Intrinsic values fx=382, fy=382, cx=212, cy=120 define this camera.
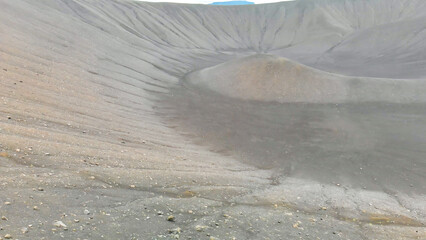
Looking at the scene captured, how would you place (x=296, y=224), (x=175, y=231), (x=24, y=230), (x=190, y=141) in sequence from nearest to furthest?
(x=24, y=230)
(x=175, y=231)
(x=296, y=224)
(x=190, y=141)

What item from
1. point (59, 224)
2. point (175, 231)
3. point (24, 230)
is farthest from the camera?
point (175, 231)

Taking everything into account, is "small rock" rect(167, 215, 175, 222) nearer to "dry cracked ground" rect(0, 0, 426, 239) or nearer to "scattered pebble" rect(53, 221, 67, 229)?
"dry cracked ground" rect(0, 0, 426, 239)

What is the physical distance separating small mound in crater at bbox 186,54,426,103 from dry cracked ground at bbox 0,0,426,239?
0.11 metres

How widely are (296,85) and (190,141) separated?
1044 cm

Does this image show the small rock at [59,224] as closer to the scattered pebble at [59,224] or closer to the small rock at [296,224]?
the scattered pebble at [59,224]

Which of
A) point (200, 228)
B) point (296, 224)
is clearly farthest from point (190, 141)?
point (200, 228)

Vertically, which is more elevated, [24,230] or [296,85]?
[296,85]

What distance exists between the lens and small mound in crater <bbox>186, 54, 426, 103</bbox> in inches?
841

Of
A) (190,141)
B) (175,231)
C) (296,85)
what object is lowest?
(175,231)

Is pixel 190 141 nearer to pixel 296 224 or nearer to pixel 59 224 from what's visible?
pixel 296 224

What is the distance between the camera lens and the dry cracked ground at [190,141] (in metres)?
5.70

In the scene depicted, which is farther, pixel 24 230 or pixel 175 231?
pixel 175 231

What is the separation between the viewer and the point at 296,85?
73.9ft

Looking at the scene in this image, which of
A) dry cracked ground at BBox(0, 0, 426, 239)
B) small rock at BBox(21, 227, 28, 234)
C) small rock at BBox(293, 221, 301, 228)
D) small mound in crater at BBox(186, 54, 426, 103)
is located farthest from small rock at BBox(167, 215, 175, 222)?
small mound in crater at BBox(186, 54, 426, 103)
